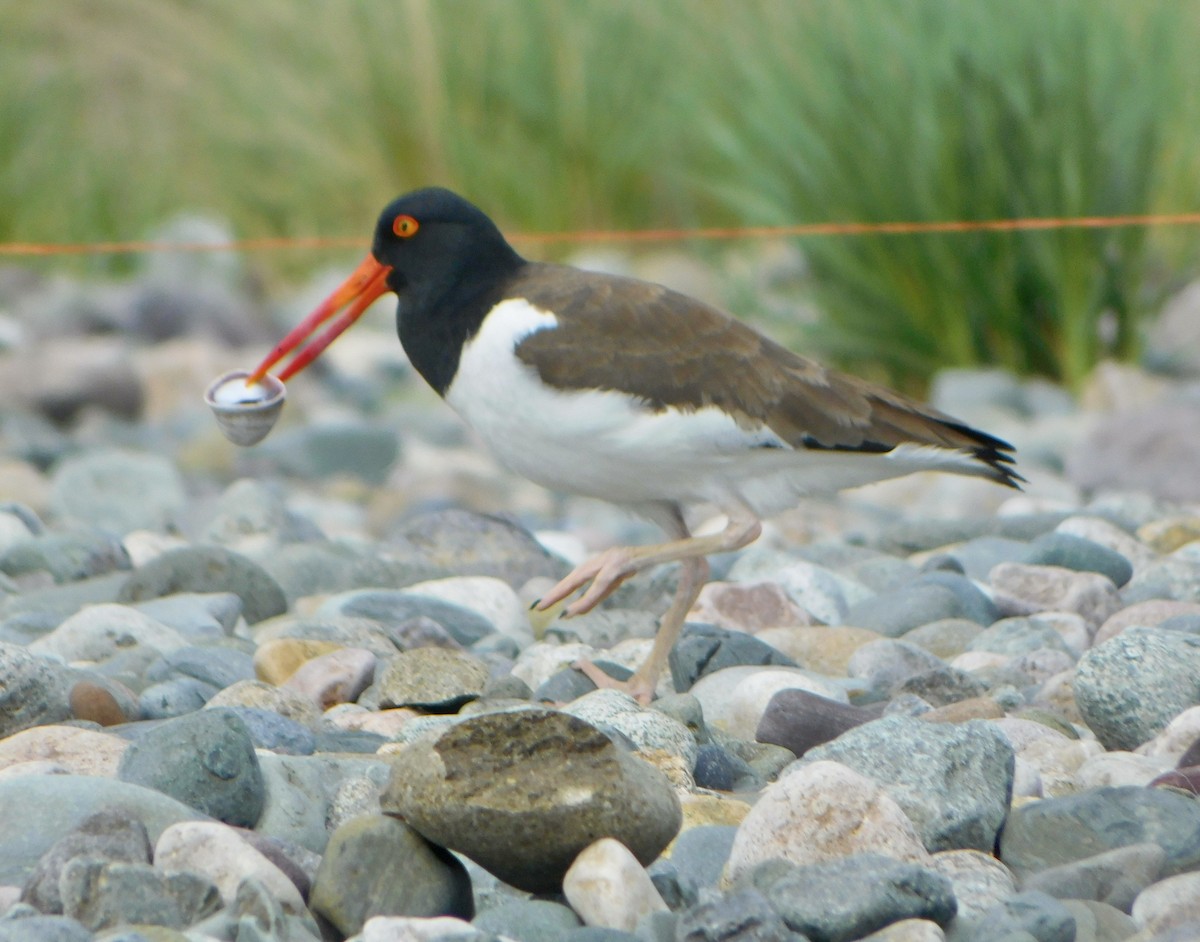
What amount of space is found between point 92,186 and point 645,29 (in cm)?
480

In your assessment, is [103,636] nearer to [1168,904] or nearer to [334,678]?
[334,678]

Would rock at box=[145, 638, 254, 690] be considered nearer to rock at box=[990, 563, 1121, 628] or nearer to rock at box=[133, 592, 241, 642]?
rock at box=[133, 592, 241, 642]

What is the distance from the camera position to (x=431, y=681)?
11.3ft

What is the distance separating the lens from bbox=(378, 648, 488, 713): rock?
3402mm

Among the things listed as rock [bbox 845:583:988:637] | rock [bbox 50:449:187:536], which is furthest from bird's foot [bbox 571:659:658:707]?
rock [bbox 50:449:187:536]

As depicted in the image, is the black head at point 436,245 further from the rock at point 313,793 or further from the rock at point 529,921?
the rock at point 529,921

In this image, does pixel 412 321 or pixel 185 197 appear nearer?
pixel 412 321

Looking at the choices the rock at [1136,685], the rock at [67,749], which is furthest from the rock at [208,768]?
the rock at [1136,685]

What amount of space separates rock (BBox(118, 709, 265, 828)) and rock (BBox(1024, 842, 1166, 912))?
124cm

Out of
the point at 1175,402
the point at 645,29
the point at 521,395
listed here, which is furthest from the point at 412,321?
the point at 645,29

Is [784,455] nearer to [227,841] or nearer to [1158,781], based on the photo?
[1158,781]

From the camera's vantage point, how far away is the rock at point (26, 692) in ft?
10.2

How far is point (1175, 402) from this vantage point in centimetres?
707

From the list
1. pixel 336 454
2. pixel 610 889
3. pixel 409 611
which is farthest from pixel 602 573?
pixel 336 454
